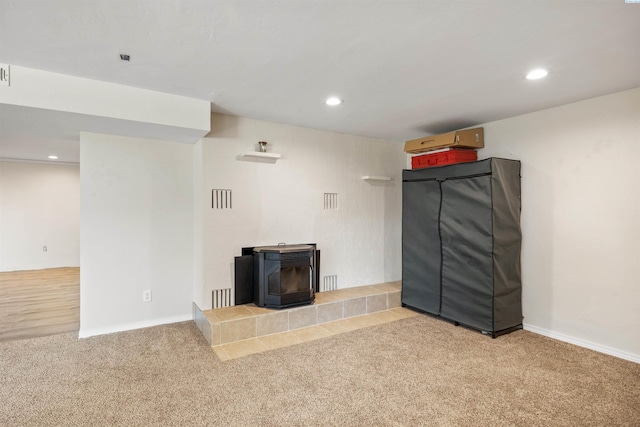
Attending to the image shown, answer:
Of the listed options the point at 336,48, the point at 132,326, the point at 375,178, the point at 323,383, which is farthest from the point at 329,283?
the point at 336,48

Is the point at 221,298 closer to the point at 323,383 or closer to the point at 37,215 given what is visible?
the point at 323,383

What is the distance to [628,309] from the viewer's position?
9.23 ft

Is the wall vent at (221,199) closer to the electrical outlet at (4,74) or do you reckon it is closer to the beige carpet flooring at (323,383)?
the beige carpet flooring at (323,383)

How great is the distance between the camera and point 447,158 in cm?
381

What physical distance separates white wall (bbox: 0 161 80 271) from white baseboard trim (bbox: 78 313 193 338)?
4.83 metres

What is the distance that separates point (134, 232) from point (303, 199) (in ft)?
6.32

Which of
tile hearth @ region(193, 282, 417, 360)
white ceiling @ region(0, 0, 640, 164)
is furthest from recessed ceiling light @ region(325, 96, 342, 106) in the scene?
tile hearth @ region(193, 282, 417, 360)

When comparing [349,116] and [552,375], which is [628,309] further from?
[349,116]

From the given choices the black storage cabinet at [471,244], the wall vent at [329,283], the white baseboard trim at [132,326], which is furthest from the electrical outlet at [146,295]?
the black storage cabinet at [471,244]

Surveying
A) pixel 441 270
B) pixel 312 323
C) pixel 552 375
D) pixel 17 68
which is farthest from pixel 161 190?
pixel 552 375

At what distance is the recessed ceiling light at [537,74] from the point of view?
8.04ft

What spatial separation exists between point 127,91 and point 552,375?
406 centimetres

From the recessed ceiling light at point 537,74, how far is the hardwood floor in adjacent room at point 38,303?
4.85 m

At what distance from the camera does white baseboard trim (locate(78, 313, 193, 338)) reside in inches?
132
